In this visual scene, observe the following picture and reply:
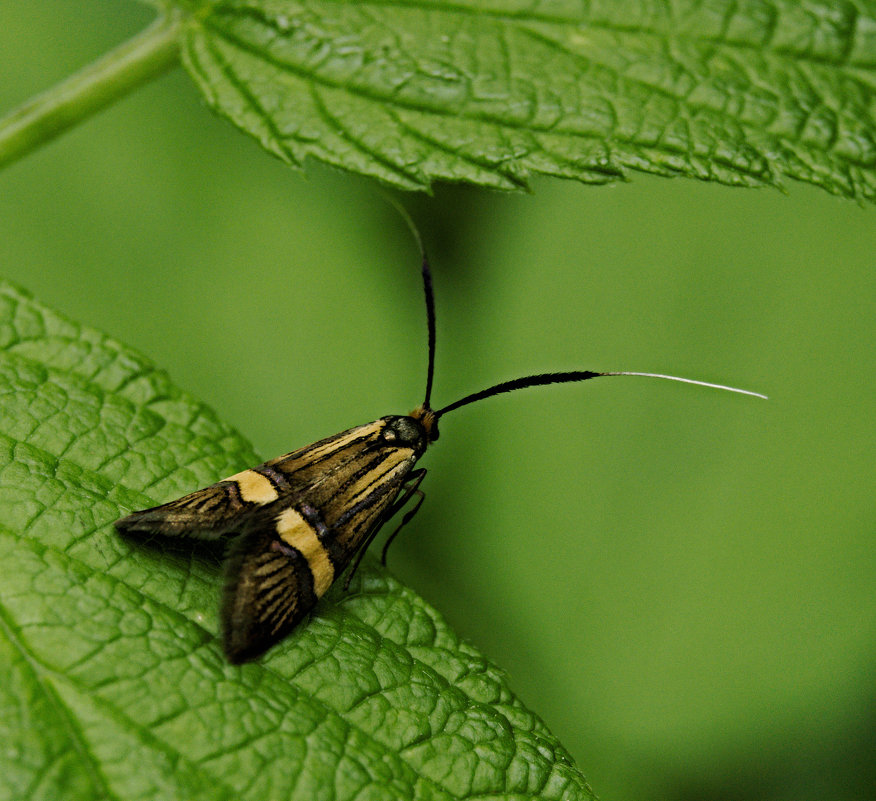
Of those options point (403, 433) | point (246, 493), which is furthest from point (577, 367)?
point (246, 493)

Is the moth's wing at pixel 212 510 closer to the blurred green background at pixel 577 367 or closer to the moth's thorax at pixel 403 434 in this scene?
the moth's thorax at pixel 403 434

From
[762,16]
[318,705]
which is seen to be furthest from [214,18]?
[318,705]

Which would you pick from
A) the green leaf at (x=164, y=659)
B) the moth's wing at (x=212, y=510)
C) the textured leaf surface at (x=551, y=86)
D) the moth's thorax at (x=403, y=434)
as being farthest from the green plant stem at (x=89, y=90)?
the moth's thorax at (x=403, y=434)

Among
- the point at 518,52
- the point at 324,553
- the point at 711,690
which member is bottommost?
the point at 711,690

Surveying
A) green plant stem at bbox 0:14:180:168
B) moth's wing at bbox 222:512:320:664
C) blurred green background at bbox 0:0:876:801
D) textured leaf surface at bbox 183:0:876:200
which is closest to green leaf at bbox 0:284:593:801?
moth's wing at bbox 222:512:320:664

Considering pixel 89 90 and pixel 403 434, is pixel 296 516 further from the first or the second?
pixel 89 90

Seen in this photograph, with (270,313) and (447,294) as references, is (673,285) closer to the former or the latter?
(447,294)
